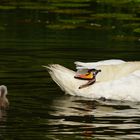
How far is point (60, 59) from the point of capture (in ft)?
60.5

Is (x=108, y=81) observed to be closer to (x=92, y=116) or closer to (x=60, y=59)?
(x=92, y=116)

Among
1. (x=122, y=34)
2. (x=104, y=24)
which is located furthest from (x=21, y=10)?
(x=122, y=34)

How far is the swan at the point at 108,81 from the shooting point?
15.3 m

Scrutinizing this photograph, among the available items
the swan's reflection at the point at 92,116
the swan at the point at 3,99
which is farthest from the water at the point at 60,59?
the swan at the point at 3,99

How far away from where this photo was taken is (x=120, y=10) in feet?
90.5

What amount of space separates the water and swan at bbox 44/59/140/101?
16cm

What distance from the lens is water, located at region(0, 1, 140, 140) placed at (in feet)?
42.6

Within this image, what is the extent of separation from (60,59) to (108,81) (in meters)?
3.17

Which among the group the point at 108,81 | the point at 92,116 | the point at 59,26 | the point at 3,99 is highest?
the point at 59,26

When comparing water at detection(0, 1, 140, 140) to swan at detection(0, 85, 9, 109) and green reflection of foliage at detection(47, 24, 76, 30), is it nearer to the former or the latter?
green reflection of foliage at detection(47, 24, 76, 30)

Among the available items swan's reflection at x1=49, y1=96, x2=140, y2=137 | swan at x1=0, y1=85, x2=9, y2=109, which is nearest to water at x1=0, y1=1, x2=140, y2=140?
swan's reflection at x1=49, y1=96, x2=140, y2=137

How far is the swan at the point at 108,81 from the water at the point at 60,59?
16cm

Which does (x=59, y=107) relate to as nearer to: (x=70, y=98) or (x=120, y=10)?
(x=70, y=98)

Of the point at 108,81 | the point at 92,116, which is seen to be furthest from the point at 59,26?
the point at 92,116
